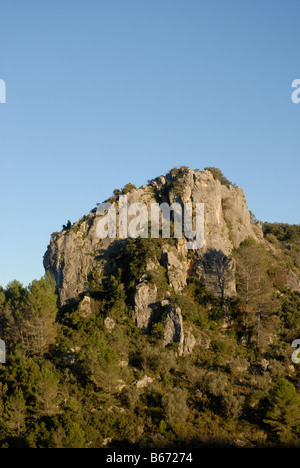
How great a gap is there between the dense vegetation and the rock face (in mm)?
1690

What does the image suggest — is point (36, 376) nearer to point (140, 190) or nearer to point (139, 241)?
point (139, 241)

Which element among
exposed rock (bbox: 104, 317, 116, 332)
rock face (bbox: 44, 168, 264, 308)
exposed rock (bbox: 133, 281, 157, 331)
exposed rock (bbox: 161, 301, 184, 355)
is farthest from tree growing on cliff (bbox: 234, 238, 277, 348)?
exposed rock (bbox: 104, 317, 116, 332)

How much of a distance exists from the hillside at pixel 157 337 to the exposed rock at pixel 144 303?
0.45 ft

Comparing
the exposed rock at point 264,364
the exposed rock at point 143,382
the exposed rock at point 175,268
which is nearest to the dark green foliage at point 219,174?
the exposed rock at point 175,268

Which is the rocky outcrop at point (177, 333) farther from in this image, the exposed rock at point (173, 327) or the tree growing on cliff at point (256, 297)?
the tree growing on cliff at point (256, 297)

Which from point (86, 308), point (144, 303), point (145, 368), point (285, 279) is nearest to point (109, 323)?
point (86, 308)

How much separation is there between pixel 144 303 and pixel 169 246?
10037 millimetres

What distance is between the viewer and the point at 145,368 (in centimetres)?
5253

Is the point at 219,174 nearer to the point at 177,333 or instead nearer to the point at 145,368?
the point at 177,333

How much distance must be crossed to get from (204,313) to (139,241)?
46.8ft

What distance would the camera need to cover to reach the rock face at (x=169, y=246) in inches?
2480

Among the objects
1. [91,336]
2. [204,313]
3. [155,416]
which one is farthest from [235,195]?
[155,416]

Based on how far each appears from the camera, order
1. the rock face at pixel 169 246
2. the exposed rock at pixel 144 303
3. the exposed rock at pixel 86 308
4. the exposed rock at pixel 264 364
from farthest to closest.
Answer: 1. the rock face at pixel 169 246
2. the exposed rock at pixel 86 308
3. the exposed rock at pixel 144 303
4. the exposed rock at pixel 264 364

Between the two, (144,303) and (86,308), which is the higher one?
(144,303)
